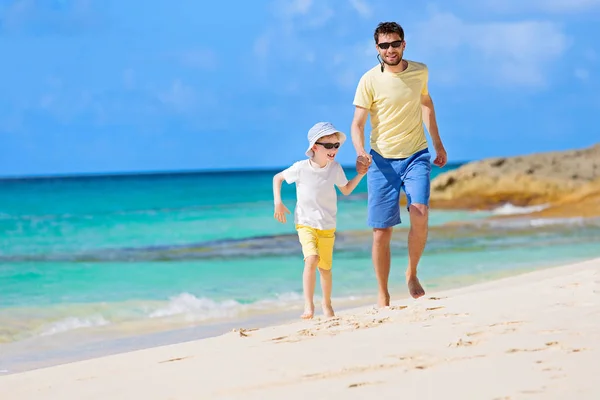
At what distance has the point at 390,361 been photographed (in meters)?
4.16

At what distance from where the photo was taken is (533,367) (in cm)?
386

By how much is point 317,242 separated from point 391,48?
1.34 metres

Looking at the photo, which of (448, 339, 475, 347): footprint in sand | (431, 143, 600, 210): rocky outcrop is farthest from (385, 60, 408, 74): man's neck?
(431, 143, 600, 210): rocky outcrop

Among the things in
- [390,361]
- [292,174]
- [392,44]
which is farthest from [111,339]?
[390,361]

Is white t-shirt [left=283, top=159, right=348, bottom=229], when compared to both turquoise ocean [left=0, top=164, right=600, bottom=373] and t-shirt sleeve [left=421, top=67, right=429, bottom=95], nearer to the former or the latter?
t-shirt sleeve [left=421, top=67, right=429, bottom=95]

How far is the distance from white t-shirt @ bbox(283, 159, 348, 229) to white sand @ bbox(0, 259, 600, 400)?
35.8 inches

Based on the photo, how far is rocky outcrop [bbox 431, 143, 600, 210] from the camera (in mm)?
23375

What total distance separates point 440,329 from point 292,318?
3212mm

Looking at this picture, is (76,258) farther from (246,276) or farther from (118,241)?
(246,276)

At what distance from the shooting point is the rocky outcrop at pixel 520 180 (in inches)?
920

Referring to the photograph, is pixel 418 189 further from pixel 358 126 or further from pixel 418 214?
pixel 358 126

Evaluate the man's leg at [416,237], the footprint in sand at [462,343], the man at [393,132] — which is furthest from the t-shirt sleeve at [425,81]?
the footprint in sand at [462,343]

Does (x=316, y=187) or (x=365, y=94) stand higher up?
(x=365, y=94)

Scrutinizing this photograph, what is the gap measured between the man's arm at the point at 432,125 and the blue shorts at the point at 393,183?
273mm
